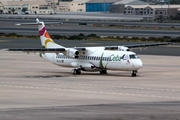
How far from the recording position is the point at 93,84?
1191 inches

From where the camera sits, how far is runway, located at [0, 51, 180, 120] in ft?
57.9

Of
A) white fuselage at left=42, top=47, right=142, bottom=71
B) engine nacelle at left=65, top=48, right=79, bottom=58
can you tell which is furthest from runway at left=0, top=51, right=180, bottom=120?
engine nacelle at left=65, top=48, right=79, bottom=58

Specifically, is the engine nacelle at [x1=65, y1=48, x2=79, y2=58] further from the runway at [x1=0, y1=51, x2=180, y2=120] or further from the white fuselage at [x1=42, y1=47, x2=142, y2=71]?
the runway at [x1=0, y1=51, x2=180, y2=120]

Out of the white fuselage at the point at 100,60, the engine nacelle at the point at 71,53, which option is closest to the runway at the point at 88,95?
the white fuselage at the point at 100,60

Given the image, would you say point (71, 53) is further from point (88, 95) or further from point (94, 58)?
point (88, 95)

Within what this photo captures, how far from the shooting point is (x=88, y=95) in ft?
80.6

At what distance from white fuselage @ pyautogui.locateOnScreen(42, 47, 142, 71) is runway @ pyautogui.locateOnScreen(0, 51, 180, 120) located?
142 centimetres

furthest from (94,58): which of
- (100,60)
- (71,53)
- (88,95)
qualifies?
(88,95)

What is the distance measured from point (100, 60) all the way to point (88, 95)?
454 inches

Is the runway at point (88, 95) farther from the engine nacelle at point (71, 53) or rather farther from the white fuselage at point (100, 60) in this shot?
the engine nacelle at point (71, 53)

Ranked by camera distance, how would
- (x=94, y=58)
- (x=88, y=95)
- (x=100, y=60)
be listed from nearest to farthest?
(x=88, y=95) → (x=100, y=60) → (x=94, y=58)

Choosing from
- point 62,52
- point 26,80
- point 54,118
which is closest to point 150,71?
point 62,52

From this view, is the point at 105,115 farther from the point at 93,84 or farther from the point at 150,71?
the point at 150,71

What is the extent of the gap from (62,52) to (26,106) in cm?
1726
